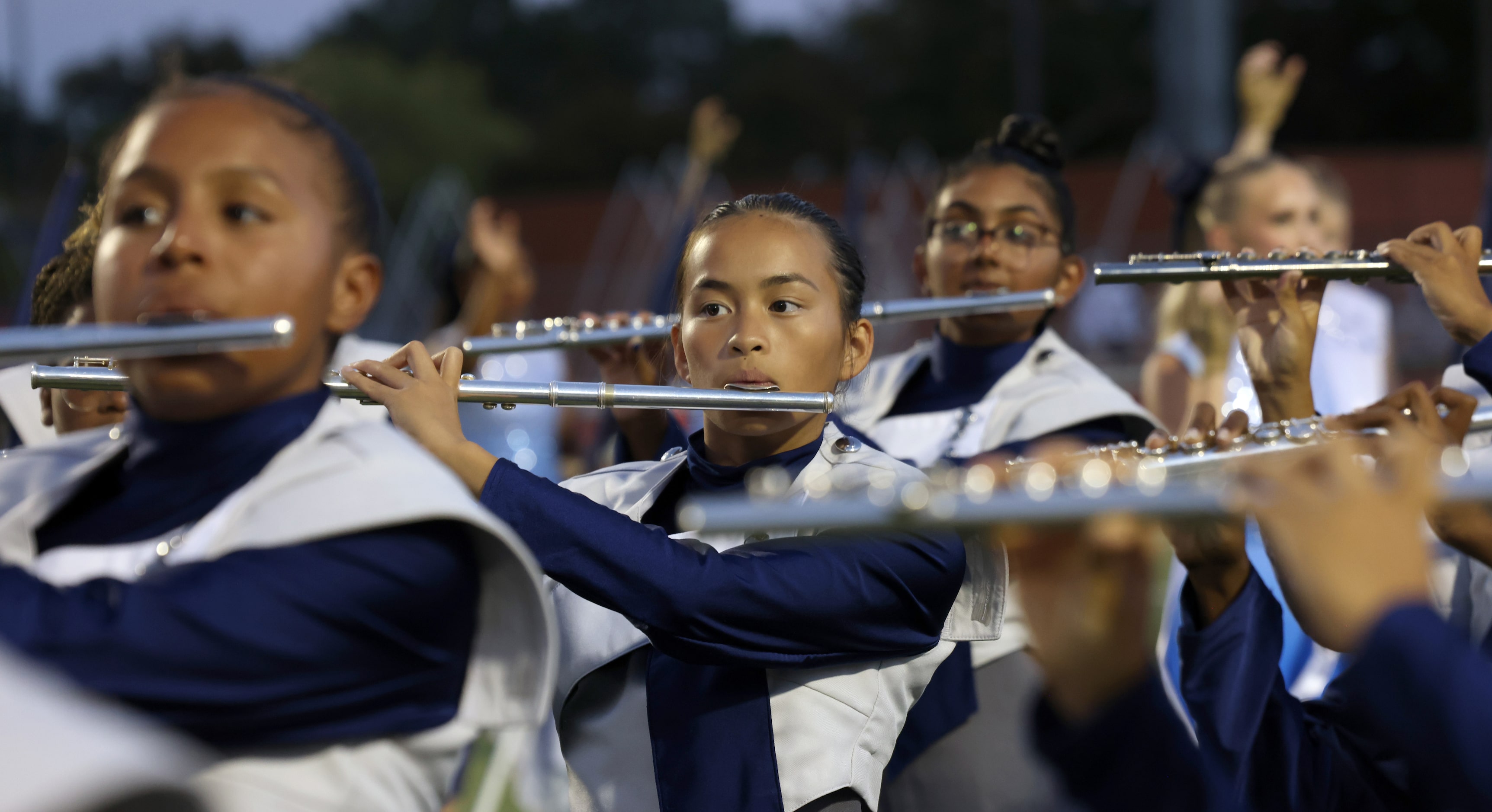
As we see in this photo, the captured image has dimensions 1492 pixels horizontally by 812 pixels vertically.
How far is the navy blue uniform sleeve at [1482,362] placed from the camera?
237 centimetres

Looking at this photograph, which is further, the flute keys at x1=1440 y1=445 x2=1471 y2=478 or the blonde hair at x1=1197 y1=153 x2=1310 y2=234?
the blonde hair at x1=1197 y1=153 x2=1310 y2=234

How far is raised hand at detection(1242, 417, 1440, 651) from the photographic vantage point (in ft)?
4.29

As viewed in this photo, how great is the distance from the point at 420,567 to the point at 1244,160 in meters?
3.77

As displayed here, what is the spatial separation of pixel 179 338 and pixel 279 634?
0.32 metres

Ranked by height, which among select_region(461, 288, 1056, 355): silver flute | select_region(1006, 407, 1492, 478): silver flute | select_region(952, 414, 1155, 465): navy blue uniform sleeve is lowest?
select_region(1006, 407, 1492, 478): silver flute

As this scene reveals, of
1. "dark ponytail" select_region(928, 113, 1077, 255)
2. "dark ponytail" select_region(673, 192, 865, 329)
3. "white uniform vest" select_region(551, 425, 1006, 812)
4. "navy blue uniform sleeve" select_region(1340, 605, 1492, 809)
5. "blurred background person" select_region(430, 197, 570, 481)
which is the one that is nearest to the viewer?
"navy blue uniform sleeve" select_region(1340, 605, 1492, 809)

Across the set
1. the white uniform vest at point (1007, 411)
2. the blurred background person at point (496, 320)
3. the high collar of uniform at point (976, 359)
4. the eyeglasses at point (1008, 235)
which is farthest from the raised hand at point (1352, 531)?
the blurred background person at point (496, 320)

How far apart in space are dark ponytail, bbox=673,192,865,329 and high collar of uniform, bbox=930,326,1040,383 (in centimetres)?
90

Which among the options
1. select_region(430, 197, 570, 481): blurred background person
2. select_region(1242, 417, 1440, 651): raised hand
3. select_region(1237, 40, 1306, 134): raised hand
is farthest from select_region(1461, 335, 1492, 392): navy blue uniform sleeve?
select_region(1237, 40, 1306, 134): raised hand

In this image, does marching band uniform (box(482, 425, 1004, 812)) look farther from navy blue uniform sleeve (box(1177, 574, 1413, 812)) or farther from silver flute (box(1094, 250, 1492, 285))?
silver flute (box(1094, 250, 1492, 285))

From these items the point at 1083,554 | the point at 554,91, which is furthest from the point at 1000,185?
the point at 554,91

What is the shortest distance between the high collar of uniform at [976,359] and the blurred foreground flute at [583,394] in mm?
1166

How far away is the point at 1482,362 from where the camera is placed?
2.38 meters

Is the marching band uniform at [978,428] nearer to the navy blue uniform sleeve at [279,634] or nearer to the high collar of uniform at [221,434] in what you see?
the navy blue uniform sleeve at [279,634]
